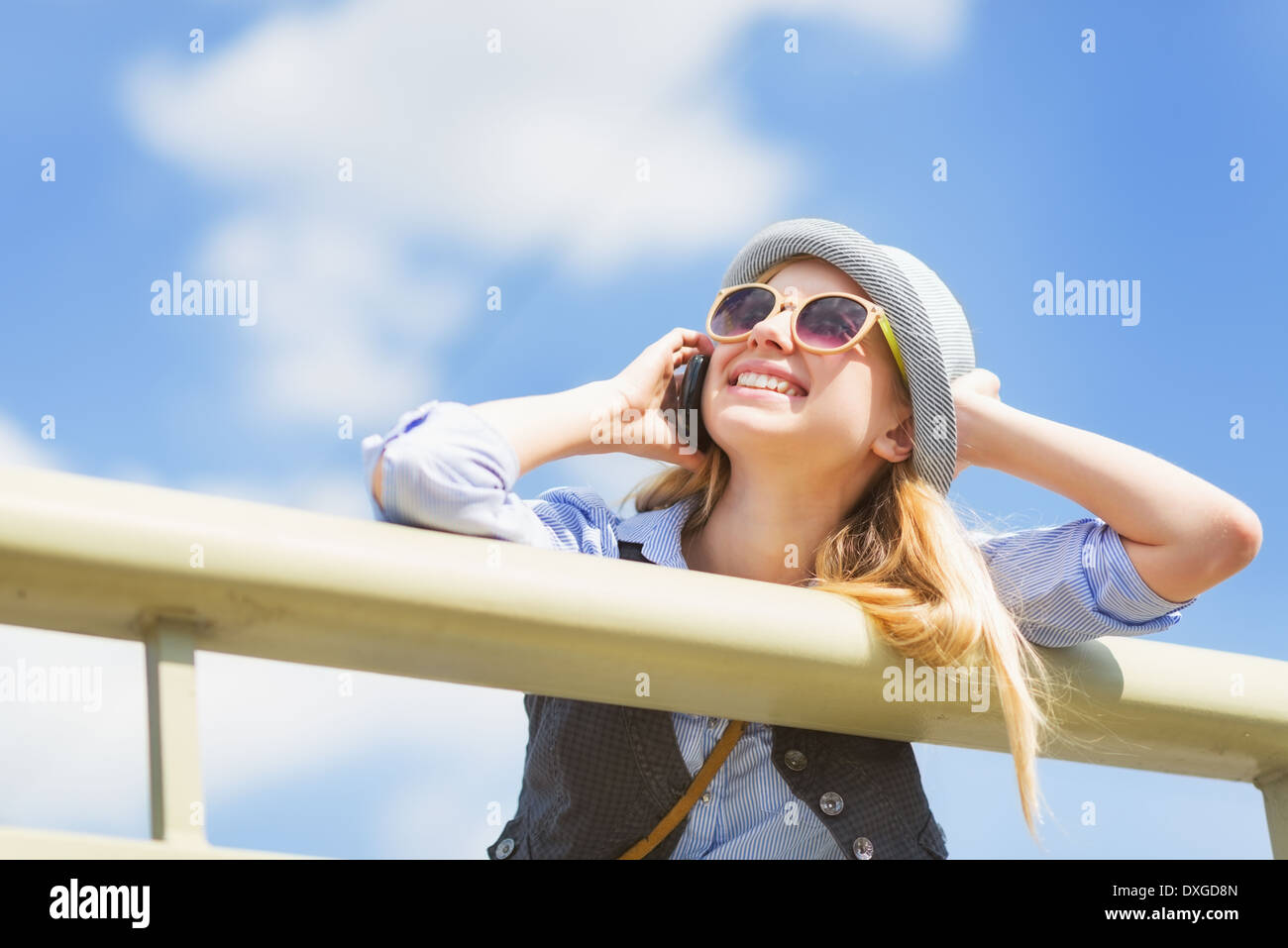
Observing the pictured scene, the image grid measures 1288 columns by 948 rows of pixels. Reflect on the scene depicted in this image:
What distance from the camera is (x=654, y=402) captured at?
2436 mm

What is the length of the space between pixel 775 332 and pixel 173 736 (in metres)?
1.37

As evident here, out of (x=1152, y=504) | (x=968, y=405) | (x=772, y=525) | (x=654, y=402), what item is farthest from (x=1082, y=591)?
(x=654, y=402)

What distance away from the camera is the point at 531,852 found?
2061 mm

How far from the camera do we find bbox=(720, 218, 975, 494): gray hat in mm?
2371

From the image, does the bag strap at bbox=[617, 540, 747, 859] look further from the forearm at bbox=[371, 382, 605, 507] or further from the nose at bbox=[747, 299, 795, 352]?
the nose at bbox=[747, 299, 795, 352]

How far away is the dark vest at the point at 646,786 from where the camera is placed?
2.00 metres

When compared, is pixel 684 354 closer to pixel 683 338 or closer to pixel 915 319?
pixel 683 338

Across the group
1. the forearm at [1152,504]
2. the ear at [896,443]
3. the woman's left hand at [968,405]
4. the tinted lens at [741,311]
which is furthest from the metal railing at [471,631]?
the tinted lens at [741,311]

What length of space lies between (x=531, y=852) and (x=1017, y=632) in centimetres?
73

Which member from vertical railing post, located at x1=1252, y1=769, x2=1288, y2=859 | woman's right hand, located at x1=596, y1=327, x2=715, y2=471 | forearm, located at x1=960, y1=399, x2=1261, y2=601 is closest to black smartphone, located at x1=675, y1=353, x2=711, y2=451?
woman's right hand, located at x1=596, y1=327, x2=715, y2=471

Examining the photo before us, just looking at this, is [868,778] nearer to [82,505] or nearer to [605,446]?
[605,446]
